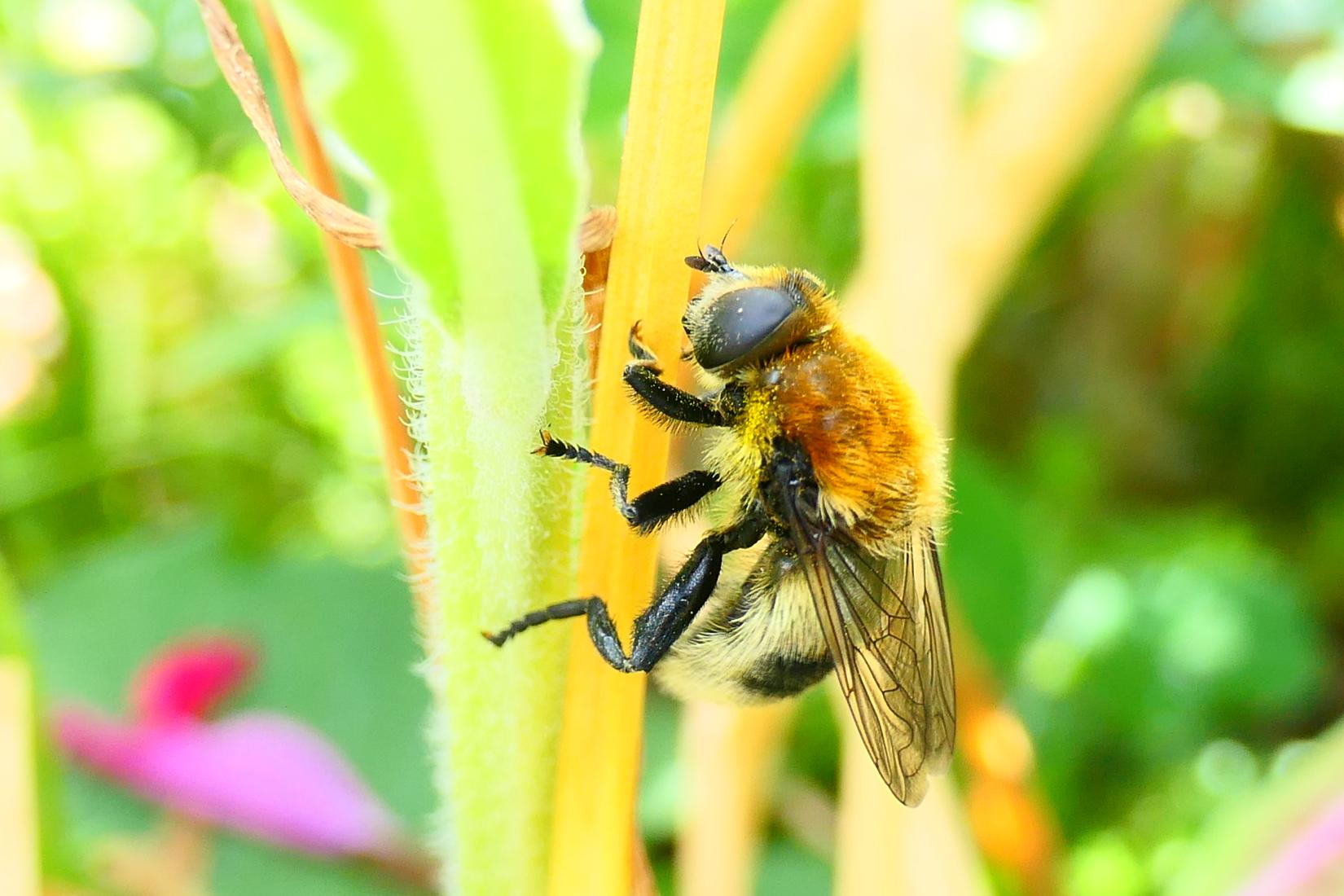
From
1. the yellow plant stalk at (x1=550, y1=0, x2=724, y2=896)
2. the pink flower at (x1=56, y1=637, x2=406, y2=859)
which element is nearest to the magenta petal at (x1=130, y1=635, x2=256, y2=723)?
the pink flower at (x1=56, y1=637, x2=406, y2=859)

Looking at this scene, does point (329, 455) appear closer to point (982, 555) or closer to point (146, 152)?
point (146, 152)

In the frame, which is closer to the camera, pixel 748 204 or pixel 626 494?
pixel 626 494

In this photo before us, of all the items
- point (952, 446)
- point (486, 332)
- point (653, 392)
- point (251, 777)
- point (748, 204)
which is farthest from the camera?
point (952, 446)

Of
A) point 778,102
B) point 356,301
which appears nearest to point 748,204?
point 778,102

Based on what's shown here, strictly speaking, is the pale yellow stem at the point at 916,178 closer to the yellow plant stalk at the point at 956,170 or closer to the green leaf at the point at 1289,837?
the yellow plant stalk at the point at 956,170

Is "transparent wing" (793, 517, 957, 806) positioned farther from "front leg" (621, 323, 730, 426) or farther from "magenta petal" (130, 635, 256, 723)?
"magenta petal" (130, 635, 256, 723)

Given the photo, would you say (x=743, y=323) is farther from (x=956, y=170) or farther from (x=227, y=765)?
(x=227, y=765)

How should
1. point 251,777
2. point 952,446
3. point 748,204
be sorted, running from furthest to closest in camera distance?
1. point 952,446
2. point 251,777
3. point 748,204
